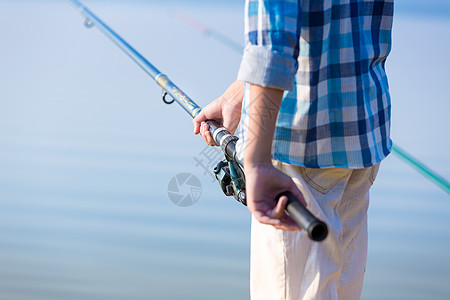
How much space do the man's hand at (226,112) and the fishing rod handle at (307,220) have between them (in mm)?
374

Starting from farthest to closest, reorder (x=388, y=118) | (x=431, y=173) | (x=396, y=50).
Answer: (x=396, y=50)
(x=431, y=173)
(x=388, y=118)

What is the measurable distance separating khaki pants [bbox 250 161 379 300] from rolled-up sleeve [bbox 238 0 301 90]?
0.17 metres

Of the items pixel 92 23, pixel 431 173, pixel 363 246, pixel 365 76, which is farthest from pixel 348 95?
pixel 431 173

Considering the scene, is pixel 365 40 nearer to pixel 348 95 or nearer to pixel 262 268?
pixel 348 95

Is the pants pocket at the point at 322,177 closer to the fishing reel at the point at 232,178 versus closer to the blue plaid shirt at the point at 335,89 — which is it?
the blue plaid shirt at the point at 335,89

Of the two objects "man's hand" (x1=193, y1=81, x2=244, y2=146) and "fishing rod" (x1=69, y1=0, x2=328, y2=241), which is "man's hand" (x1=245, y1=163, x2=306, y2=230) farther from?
"man's hand" (x1=193, y1=81, x2=244, y2=146)

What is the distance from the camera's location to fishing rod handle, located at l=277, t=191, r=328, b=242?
584 millimetres

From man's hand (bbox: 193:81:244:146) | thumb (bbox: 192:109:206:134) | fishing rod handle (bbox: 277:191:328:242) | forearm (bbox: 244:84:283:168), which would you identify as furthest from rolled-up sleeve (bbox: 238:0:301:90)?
thumb (bbox: 192:109:206:134)

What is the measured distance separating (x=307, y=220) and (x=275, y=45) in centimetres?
20

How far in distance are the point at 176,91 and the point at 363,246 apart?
0.61 metres

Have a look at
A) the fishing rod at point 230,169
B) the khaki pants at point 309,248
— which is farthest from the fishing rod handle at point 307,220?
the khaki pants at point 309,248

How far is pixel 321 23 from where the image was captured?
2.33 feet

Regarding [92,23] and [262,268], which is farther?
[92,23]

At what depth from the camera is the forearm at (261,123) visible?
2.11 feet
